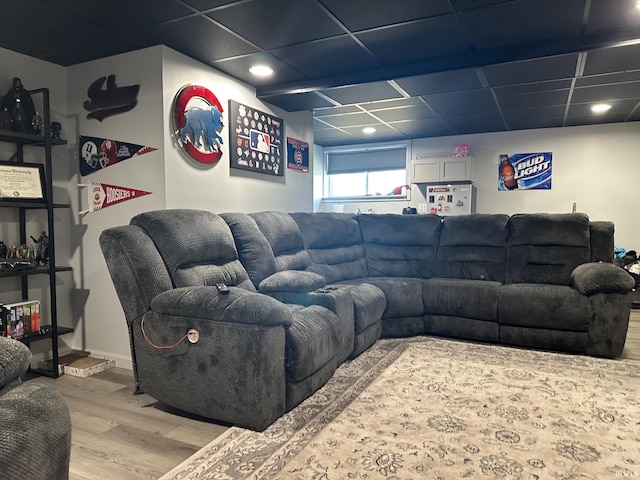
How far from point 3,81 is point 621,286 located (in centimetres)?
475

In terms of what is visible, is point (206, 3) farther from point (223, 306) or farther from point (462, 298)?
point (462, 298)

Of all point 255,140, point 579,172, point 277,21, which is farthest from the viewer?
point 579,172

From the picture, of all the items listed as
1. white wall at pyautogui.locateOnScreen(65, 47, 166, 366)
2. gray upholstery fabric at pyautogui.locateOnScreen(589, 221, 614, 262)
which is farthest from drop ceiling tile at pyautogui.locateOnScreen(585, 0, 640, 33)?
white wall at pyautogui.locateOnScreen(65, 47, 166, 366)

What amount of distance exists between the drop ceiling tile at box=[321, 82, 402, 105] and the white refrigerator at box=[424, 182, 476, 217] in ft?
7.74

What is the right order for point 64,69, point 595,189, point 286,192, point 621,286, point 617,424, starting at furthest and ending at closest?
point 595,189 < point 286,192 < point 64,69 < point 621,286 < point 617,424

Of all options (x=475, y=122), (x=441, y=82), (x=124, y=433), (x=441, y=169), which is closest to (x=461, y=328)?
(x=441, y=82)

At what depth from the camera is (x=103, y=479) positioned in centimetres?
175

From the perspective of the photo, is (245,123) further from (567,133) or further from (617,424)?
(567,133)

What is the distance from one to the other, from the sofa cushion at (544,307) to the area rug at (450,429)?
387mm

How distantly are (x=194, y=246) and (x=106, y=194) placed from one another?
1.21m

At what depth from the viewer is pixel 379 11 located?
8.64ft

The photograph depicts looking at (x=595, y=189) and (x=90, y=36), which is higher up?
(x=90, y=36)

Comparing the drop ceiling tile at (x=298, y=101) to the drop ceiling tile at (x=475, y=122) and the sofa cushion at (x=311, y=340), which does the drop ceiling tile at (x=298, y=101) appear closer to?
the drop ceiling tile at (x=475, y=122)

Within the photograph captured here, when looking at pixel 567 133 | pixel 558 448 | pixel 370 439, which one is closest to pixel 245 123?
pixel 370 439
